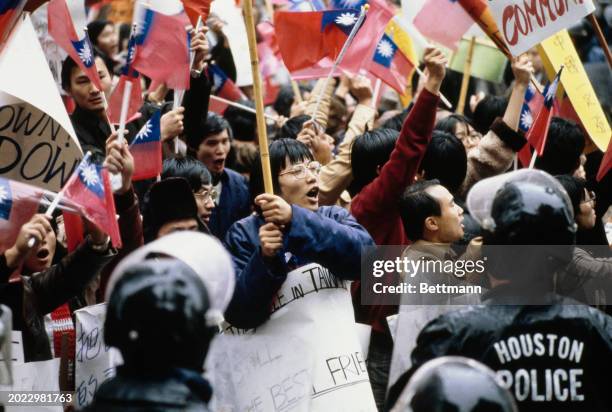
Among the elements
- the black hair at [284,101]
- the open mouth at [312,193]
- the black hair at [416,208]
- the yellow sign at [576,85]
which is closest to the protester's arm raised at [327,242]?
the open mouth at [312,193]

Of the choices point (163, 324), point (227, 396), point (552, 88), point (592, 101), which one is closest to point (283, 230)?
point (227, 396)

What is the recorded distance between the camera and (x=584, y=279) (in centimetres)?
591

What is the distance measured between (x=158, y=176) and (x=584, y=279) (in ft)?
7.53

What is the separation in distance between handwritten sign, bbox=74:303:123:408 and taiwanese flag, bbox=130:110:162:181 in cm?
101

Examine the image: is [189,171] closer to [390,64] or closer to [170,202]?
[170,202]

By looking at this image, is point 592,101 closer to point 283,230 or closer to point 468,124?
point 468,124

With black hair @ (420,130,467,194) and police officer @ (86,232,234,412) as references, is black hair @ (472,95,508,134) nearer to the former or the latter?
black hair @ (420,130,467,194)

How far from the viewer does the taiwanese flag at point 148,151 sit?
639 cm

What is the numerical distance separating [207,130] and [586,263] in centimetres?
264

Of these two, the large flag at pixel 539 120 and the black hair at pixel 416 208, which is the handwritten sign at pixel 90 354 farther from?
the large flag at pixel 539 120

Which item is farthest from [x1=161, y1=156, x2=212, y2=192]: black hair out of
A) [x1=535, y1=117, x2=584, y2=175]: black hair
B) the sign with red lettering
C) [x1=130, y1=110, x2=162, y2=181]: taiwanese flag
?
[x1=535, y1=117, x2=584, y2=175]: black hair

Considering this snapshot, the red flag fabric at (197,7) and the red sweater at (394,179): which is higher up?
the red flag fabric at (197,7)

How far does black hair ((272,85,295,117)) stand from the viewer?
1051cm

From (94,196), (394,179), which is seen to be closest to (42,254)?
(94,196)
